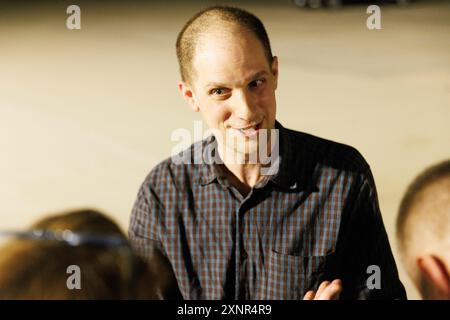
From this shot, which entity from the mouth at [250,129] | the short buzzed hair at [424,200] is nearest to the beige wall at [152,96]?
the short buzzed hair at [424,200]

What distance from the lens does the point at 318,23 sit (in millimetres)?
1790

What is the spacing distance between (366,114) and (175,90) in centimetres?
56

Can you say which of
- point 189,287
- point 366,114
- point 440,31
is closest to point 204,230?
point 189,287

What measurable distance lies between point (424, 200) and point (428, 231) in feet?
0.29

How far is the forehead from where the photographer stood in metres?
1.53

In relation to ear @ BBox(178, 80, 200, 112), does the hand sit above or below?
below

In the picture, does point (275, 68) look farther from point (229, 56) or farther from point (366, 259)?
point (366, 259)

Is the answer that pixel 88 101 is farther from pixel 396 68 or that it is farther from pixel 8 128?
pixel 396 68

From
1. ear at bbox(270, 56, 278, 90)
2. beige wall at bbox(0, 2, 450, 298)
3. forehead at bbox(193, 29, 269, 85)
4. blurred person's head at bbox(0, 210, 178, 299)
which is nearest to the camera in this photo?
blurred person's head at bbox(0, 210, 178, 299)

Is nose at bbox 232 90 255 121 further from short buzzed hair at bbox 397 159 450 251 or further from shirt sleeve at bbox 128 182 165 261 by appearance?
short buzzed hair at bbox 397 159 450 251

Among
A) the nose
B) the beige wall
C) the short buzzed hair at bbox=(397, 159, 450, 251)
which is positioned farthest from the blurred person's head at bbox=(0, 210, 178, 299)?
the short buzzed hair at bbox=(397, 159, 450, 251)

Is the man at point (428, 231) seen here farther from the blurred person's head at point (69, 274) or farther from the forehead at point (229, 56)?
the blurred person's head at point (69, 274)

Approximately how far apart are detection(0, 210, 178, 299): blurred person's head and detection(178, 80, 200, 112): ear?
26.7 inches

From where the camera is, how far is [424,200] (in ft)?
5.70
